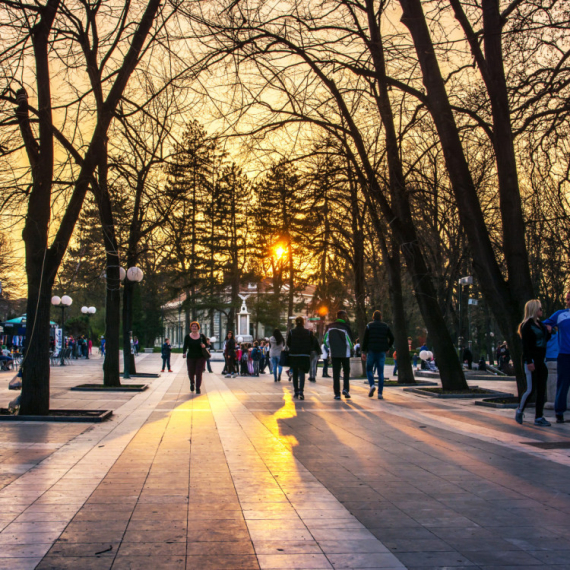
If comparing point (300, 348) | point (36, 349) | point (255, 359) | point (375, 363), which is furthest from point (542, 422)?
point (255, 359)

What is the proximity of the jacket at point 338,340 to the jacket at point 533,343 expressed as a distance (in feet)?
18.4

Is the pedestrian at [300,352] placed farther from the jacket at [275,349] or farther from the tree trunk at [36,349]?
the jacket at [275,349]

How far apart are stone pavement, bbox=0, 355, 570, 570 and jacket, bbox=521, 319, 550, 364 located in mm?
1019

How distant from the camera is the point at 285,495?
586cm

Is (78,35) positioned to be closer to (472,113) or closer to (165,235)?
(165,235)

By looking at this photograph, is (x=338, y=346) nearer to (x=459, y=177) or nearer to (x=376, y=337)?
(x=376, y=337)

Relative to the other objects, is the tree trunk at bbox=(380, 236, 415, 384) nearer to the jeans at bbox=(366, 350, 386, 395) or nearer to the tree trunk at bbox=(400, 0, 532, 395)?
the jeans at bbox=(366, 350, 386, 395)

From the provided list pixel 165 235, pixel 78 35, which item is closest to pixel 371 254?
pixel 165 235

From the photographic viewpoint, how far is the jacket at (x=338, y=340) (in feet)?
50.9

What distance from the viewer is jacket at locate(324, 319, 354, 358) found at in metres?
15.5

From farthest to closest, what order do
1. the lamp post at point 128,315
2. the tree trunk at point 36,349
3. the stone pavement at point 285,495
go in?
1. the lamp post at point 128,315
2. the tree trunk at point 36,349
3. the stone pavement at point 285,495

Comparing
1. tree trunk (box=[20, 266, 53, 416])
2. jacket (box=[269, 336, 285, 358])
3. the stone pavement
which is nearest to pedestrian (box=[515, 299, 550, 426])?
the stone pavement

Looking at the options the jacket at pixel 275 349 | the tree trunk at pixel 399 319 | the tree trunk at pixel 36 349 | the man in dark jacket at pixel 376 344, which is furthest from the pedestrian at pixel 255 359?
the tree trunk at pixel 36 349

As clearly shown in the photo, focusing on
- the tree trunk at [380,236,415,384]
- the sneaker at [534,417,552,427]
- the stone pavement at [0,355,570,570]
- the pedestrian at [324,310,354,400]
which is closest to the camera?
the stone pavement at [0,355,570,570]
